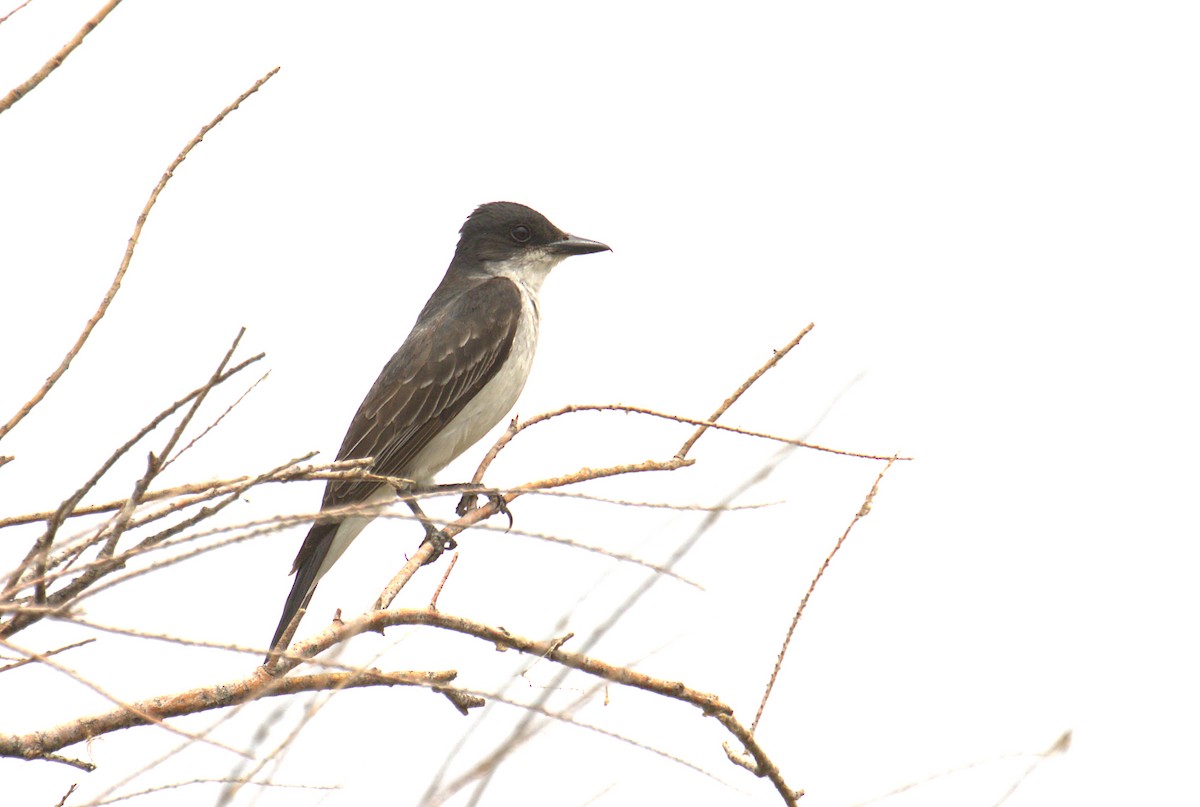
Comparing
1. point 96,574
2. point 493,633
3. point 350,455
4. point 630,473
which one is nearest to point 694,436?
point 630,473

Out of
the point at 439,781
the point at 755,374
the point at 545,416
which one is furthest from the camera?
the point at 545,416

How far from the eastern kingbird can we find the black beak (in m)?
0.51

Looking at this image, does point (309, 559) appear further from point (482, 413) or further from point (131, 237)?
point (131, 237)

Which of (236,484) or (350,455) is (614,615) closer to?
(236,484)

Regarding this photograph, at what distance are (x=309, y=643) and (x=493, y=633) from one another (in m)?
0.57

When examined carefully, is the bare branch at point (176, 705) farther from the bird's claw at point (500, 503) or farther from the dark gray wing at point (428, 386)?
the dark gray wing at point (428, 386)

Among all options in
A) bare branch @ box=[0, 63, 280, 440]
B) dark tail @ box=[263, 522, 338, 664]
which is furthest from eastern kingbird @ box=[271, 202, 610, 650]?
bare branch @ box=[0, 63, 280, 440]

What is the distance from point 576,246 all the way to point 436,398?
177cm

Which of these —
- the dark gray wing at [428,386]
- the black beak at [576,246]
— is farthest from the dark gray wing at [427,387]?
the black beak at [576,246]

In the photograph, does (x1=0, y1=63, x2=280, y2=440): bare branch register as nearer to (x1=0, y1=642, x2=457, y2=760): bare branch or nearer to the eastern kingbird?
(x1=0, y1=642, x2=457, y2=760): bare branch

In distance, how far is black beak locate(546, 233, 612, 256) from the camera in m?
9.82

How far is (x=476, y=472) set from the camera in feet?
21.8

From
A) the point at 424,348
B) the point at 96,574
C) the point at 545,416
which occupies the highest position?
the point at 424,348

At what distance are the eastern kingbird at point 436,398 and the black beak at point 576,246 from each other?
506 millimetres
